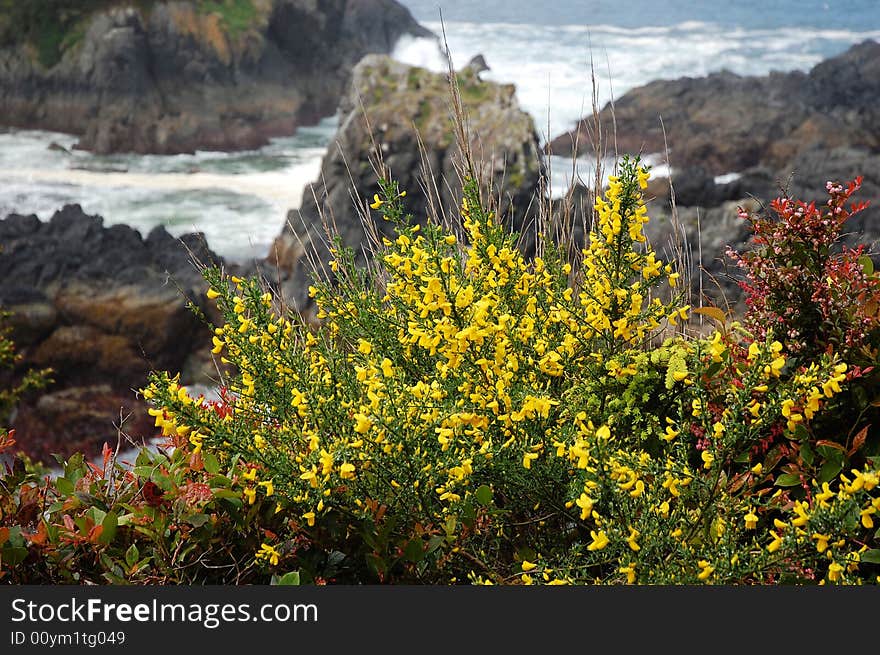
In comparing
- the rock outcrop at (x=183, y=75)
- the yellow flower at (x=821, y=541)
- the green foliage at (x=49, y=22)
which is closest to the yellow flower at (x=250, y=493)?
the yellow flower at (x=821, y=541)

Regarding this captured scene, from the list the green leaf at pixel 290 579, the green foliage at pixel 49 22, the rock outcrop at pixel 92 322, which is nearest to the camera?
the green leaf at pixel 290 579

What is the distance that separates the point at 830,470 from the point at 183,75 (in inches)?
1061

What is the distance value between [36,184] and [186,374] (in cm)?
1240

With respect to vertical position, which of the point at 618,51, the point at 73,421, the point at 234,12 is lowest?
the point at 73,421

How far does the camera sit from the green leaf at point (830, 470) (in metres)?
1.74

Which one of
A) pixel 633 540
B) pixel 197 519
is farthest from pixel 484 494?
pixel 197 519

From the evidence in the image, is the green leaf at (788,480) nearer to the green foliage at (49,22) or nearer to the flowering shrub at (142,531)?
the flowering shrub at (142,531)

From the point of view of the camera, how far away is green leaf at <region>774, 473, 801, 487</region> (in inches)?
69.3

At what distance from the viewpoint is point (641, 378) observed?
6.47 feet

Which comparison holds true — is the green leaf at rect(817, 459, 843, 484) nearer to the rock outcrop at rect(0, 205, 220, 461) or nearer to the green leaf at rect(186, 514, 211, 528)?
the green leaf at rect(186, 514, 211, 528)

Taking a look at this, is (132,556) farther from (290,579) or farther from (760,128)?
(760,128)

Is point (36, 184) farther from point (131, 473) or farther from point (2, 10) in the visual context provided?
point (131, 473)

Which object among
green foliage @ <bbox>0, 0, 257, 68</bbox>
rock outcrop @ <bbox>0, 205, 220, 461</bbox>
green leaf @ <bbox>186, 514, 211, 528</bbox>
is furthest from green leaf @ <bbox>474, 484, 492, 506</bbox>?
green foliage @ <bbox>0, 0, 257, 68</bbox>

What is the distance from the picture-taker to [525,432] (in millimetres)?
1852
